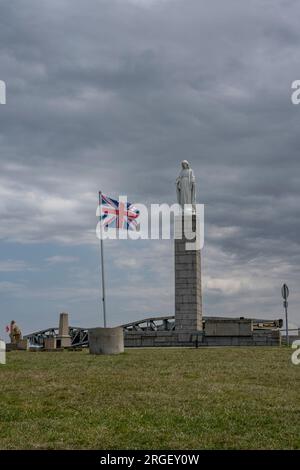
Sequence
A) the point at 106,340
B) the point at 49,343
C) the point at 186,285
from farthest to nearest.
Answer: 1. the point at 186,285
2. the point at 49,343
3. the point at 106,340

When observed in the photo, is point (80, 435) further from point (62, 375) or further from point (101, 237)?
point (101, 237)

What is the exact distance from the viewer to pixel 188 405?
1306cm

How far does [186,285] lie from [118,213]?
34.2 feet

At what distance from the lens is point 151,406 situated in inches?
512

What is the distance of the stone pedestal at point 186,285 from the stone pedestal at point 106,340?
14.0m

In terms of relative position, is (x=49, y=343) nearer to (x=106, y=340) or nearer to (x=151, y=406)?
(x=106, y=340)

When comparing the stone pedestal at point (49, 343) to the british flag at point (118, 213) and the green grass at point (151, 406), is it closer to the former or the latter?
the british flag at point (118, 213)

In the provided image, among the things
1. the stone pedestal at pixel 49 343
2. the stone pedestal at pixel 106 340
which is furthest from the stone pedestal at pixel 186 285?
the stone pedestal at pixel 106 340

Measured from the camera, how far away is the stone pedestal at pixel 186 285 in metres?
39.9

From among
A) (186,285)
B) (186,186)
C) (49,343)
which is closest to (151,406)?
(49,343)

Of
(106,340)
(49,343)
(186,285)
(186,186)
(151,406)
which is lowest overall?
(151,406)

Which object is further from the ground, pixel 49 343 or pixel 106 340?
pixel 106 340

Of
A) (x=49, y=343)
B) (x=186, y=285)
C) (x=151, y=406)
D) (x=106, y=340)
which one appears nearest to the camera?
(x=151, y=406)
